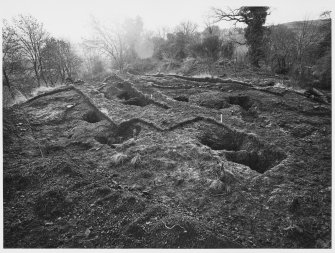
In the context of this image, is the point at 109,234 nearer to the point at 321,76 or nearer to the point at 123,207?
the point at 123,207

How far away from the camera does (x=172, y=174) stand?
230 inches

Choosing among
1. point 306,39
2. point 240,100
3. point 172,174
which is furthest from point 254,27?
point 172,174

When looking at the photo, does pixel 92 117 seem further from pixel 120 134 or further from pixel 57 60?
pixel 57 60

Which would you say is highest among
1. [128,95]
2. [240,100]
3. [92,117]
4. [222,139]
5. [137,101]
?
[128,95]

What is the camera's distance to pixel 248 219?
4465 mm

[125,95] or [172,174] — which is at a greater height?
[125,95]

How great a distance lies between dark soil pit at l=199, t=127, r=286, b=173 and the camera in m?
6.36

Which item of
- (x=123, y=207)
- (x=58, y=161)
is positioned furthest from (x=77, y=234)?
(x=58, y=161)

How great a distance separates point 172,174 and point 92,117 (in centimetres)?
507

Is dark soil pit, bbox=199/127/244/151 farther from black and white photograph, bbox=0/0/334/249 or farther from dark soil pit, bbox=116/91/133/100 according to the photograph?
dark soil pit, bbox=116/91/133/100

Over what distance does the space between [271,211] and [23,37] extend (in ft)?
71.7

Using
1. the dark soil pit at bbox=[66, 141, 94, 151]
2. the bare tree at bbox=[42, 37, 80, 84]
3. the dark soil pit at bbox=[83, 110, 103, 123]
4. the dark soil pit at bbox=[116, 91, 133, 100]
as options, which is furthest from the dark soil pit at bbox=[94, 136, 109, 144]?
the bare tree at bbox=[42, 37, 80, 84]

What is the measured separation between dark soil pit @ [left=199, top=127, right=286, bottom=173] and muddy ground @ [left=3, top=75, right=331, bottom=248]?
0.03 metres

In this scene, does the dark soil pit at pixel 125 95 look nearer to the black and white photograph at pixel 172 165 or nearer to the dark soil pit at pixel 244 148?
the black and white photograph at pixel 172 165
